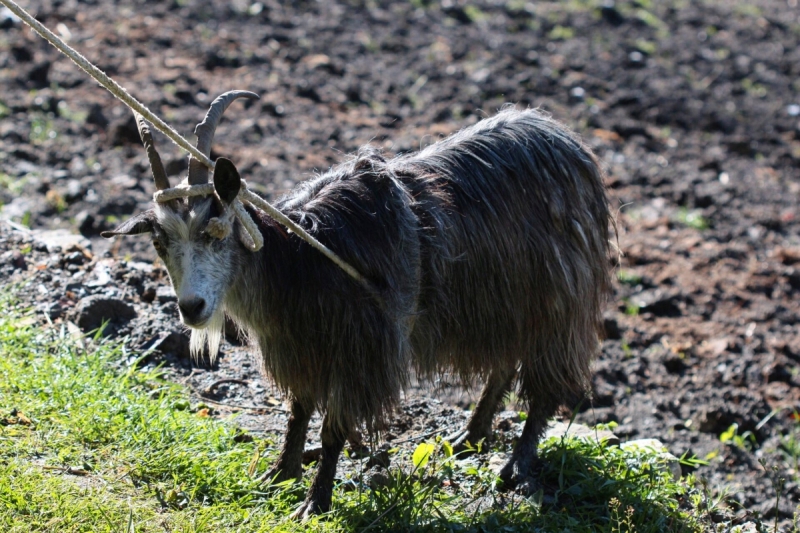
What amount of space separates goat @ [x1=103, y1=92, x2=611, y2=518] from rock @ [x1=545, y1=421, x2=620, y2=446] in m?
0.23

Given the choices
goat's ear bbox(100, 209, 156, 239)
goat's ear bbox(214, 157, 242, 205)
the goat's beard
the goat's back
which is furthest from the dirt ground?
goat's ear bbox(214, 157, 242, 205)

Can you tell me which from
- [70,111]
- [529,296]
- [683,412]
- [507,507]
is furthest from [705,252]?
[70,111]

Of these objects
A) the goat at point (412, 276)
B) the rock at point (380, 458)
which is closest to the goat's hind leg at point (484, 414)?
the goat at point (412, 276)

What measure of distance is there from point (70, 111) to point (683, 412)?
5958 millimetres

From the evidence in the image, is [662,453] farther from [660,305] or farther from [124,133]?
[124,133]

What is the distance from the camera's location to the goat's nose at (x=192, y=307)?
3879 millimetres

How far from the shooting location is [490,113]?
963 cm

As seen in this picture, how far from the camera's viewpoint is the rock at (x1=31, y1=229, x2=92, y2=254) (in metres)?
6.05

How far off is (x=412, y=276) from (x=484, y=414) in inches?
40.8

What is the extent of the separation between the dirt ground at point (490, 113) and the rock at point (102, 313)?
0.04 ft

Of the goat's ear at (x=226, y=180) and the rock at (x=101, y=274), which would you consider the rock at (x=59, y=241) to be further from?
the goat's ear at (x=226, y=180)

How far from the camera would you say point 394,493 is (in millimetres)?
4203

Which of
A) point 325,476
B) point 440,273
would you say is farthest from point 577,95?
point 325,476

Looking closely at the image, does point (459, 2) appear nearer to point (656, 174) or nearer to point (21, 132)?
point (656, 174)
